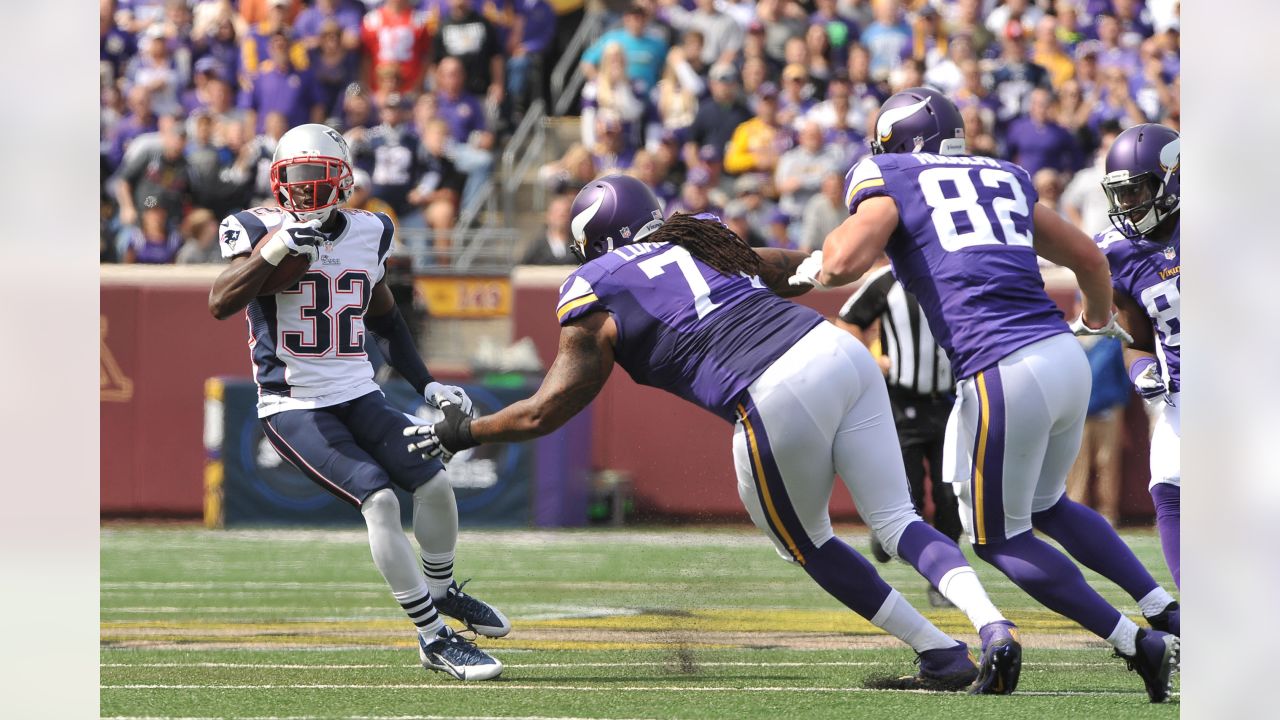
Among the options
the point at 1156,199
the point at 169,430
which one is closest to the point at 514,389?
the point at 169,430

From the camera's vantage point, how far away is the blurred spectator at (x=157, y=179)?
1185 cm

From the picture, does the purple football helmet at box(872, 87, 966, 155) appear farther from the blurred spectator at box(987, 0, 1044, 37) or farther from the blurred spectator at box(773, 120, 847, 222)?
the blurred spectator at box(987, 0, 1044, 37)

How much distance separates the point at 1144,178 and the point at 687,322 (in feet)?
5.45

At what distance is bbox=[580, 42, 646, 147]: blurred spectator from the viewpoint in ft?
40.3

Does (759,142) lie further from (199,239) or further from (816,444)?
(816,444)

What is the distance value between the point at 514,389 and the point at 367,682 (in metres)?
6.07

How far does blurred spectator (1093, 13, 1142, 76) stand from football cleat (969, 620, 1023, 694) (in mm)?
9155

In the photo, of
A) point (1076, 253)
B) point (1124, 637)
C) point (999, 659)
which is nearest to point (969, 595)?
point (999, 659)

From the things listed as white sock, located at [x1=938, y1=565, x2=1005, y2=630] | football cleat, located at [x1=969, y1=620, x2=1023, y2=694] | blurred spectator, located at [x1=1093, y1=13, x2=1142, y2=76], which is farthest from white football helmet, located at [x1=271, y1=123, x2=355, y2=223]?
blurred spectator, located at [x1=1093, y1=13, x2=1142, y2=76]

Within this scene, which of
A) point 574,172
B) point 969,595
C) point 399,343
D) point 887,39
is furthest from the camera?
point 887,39

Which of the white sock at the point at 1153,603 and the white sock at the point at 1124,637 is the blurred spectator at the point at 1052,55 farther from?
the white sock at the point at 1124,637

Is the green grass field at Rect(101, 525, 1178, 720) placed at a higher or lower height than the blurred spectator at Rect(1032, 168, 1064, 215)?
lower

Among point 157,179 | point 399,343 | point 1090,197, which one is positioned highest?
point 1090,197

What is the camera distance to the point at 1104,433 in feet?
34.3
